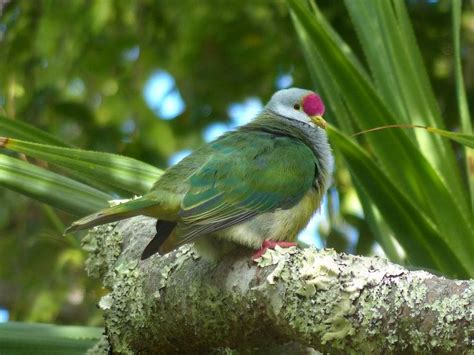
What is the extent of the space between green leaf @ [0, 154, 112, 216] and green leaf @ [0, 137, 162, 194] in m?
0.05

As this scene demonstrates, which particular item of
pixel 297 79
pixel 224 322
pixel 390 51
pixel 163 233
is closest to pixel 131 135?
pixel 297 79

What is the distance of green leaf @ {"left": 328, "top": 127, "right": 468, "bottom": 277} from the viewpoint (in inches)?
98.1

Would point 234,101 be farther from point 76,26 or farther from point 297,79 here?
point 76,26

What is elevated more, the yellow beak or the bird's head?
the bird's head

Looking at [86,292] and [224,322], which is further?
[86,292]

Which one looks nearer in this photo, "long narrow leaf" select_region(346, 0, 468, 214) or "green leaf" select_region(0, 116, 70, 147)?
"green leaf" select_region(0, 116, 70, 147)

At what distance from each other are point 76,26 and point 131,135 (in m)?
0.78

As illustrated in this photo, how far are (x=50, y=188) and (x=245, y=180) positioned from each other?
1.71 ft

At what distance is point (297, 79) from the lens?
4582 mm

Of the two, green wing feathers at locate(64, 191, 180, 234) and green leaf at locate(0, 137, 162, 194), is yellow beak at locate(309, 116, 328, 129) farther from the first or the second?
green wing feathers at locate(64, 191, 180, 234)

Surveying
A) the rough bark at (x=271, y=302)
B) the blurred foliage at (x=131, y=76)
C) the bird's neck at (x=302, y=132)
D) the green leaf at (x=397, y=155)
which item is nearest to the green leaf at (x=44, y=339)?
the rough bark at (x=271, y=302)

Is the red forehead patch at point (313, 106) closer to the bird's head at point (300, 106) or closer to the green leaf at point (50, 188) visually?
the bird's head at point (300, 106)

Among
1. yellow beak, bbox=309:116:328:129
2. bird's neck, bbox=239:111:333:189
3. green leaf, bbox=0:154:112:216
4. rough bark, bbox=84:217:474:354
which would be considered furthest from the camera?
yellow beak, bbox=309:116:328:129

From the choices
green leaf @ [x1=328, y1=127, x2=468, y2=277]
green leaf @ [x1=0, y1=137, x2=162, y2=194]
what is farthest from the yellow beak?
green leaf @ [x1=0, y1=137, x2=162, y2=194]
